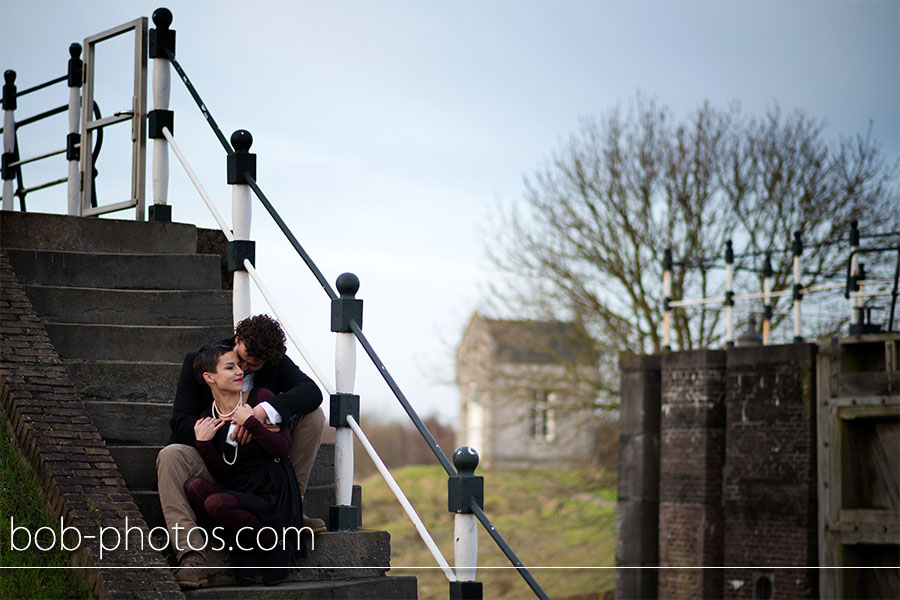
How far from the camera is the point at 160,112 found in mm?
7527

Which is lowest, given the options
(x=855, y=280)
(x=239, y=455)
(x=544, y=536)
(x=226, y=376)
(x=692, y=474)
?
(x=544, y=536)

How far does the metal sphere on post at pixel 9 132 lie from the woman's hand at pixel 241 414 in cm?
656

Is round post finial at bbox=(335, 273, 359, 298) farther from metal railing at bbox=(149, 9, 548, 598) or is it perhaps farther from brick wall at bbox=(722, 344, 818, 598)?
brick wall at bbox=(722, 344, 818, 598)

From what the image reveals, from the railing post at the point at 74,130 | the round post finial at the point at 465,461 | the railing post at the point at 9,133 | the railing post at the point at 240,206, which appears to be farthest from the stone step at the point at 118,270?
the railing post at the point at 9,133

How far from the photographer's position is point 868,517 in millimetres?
13086

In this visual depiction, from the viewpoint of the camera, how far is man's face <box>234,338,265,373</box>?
17.4ft

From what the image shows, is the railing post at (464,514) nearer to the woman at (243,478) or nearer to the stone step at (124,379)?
the woman at (243,478)

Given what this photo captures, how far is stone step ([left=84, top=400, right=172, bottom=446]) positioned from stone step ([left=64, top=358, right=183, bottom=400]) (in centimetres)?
→ 9

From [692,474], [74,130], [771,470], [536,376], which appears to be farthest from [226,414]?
[536,376]

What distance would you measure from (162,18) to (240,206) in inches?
69.7

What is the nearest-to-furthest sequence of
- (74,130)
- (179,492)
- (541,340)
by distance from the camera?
(179,492), (74,130), (541,340)

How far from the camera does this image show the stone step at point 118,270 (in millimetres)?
6785

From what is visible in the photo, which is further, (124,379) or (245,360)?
(124,379)

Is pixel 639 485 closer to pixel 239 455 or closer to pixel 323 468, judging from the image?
pixel 323 468
